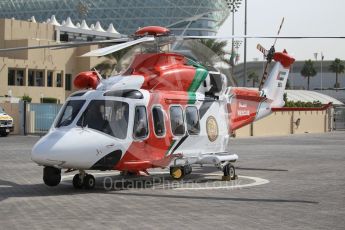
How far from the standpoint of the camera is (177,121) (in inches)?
583

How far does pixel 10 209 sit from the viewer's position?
11.0m

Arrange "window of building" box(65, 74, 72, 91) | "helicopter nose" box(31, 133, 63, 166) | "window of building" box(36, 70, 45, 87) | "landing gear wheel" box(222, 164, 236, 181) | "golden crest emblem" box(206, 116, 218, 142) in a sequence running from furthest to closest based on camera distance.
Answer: "window of building" box(65, 74, 72, 91) < "window of building" box(36, 70, 45, 87) < "golden crest emblem" box(206, 116, 218, 142) < "landing gear wheel" box(222, 164, 236, 181) < "helicopter nose" box(31, 133, 63, 166)

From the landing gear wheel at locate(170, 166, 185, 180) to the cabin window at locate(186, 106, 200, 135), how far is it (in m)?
0.95

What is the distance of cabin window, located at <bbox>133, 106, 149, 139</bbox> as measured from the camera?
1359 cm

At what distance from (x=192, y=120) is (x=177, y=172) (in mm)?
1396

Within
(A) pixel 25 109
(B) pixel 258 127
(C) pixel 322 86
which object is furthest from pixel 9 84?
(C) pixel 322 86

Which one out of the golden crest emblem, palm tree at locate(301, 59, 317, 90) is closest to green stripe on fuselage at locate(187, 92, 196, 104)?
the golden crest emblem

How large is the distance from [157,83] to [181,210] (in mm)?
4228

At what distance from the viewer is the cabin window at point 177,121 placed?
14664 mm

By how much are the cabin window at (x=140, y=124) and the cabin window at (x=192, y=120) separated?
163 centimetres

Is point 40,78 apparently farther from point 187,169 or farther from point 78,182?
point 78,182

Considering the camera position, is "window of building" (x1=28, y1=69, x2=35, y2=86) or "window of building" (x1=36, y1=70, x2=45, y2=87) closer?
"window of building" (x1=28, y1=69, x2=35, y2=86)

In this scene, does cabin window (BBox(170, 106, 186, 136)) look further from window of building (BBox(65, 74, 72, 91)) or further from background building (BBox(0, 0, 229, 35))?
background building (BBox(0, 0, 229, 35))

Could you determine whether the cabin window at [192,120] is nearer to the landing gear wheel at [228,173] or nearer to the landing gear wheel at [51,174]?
the landing gear wheel at [228,173]
